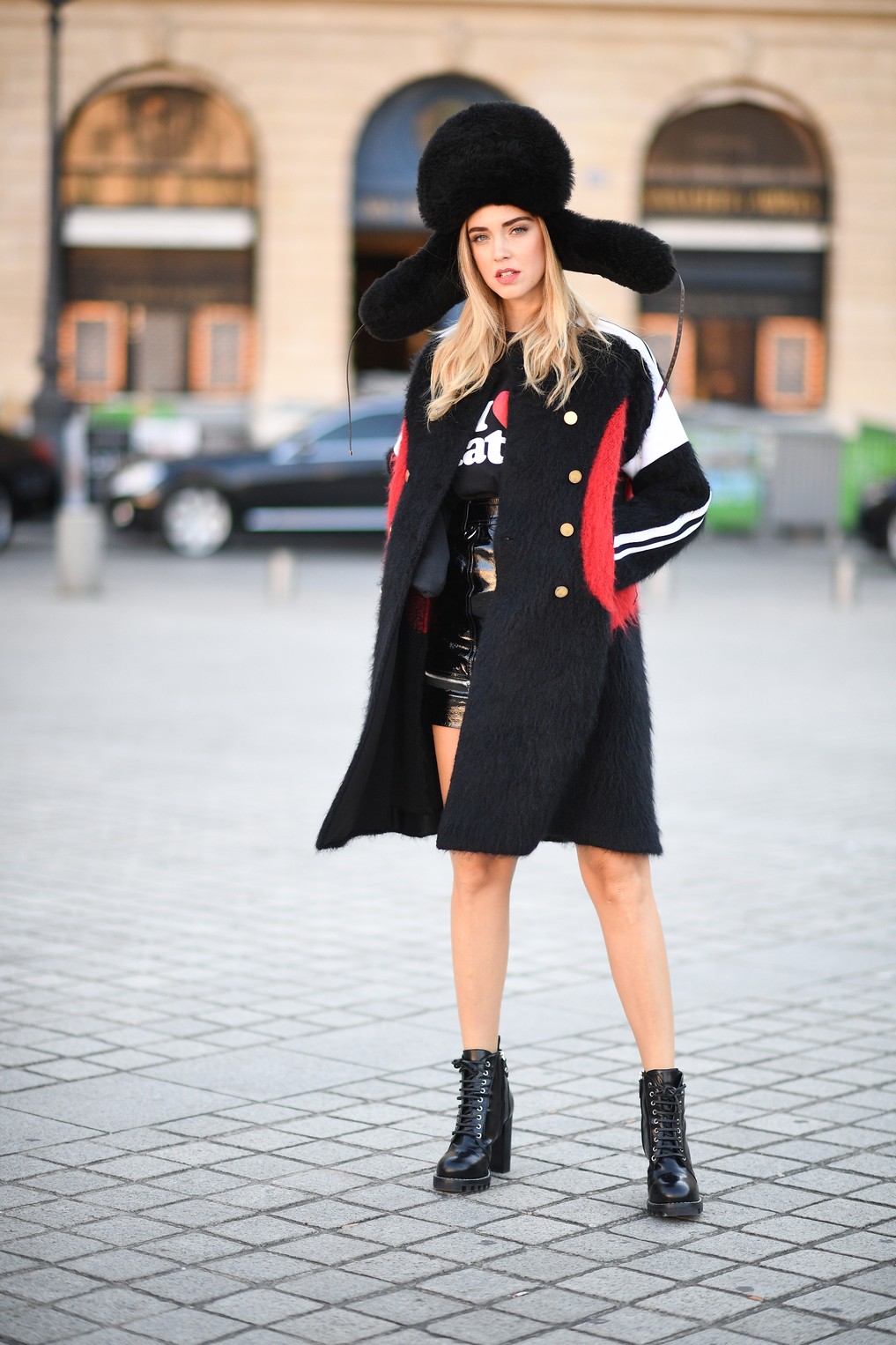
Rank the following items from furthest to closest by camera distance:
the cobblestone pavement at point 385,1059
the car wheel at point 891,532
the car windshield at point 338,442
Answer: the car wheel at point 891,532 < the car windshield at point 338,442 < the cobblestone pavement at point 385,1059

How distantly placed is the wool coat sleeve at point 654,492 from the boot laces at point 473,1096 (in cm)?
100

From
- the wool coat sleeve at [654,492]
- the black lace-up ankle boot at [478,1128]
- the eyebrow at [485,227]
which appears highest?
the eyebrow at [485,227]

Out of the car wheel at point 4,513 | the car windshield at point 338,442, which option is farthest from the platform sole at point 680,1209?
the car windshield at point 338,442

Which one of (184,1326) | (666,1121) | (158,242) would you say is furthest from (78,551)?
(158,242)

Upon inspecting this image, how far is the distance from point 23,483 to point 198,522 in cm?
197

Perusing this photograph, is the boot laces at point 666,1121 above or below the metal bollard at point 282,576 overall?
below

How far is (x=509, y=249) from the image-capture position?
3.85 metres

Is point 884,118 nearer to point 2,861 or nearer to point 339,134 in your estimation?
point 339,134

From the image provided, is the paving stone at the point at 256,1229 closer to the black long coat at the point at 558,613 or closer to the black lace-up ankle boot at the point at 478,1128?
the black lace-up ankle boot at the point at 478,1128

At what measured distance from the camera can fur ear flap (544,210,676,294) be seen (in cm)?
383

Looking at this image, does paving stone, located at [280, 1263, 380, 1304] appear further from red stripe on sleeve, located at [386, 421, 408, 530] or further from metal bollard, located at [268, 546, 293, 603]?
metal bollard, located at [268, 546, 293, 603]

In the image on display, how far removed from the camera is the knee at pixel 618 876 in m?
3.84

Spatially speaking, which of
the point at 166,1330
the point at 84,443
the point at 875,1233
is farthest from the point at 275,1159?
the point at 84,443

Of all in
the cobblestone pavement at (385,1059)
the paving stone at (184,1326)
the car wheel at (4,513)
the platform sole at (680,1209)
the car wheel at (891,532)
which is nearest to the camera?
the paving stone at (184,1326)
